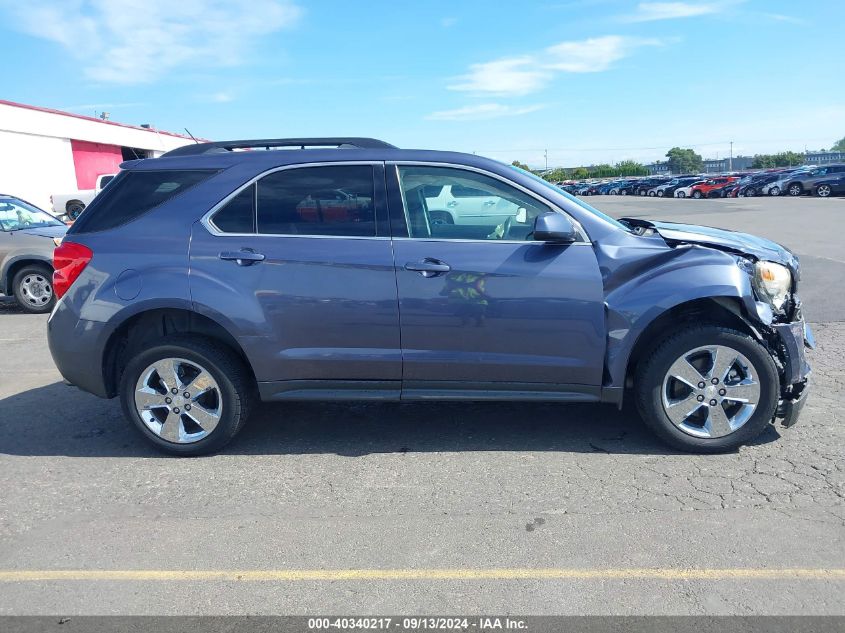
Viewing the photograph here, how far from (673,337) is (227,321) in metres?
2.71

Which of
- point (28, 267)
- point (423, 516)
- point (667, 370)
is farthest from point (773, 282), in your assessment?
point (28, 267)

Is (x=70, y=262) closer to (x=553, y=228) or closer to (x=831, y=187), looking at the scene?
(x=553, y=228)

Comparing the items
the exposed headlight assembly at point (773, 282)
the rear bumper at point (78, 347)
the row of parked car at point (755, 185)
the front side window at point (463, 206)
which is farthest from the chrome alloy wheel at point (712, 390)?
the row of parked car at point (755, 185)

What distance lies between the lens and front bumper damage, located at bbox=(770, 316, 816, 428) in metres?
4.43

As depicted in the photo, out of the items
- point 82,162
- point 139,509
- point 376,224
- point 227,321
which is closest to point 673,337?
point 376,224

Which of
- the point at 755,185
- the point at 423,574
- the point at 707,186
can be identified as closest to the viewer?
the point at 423,574

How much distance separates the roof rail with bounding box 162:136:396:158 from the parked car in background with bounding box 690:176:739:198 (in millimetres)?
48277

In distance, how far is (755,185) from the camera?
45.0 metres

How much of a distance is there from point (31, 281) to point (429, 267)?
828 centimetres

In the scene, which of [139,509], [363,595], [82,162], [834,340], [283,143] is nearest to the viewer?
[363,595]

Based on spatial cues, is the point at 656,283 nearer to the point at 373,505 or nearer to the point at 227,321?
the point at 373,505

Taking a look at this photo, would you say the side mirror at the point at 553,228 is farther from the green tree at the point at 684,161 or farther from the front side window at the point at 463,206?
the green tree at the point at 684,161

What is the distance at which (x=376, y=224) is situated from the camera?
14.9 ft

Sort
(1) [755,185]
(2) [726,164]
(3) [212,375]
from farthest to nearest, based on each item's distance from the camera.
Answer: (2) [726,164], (1) [755,185], (3) [212,375]
